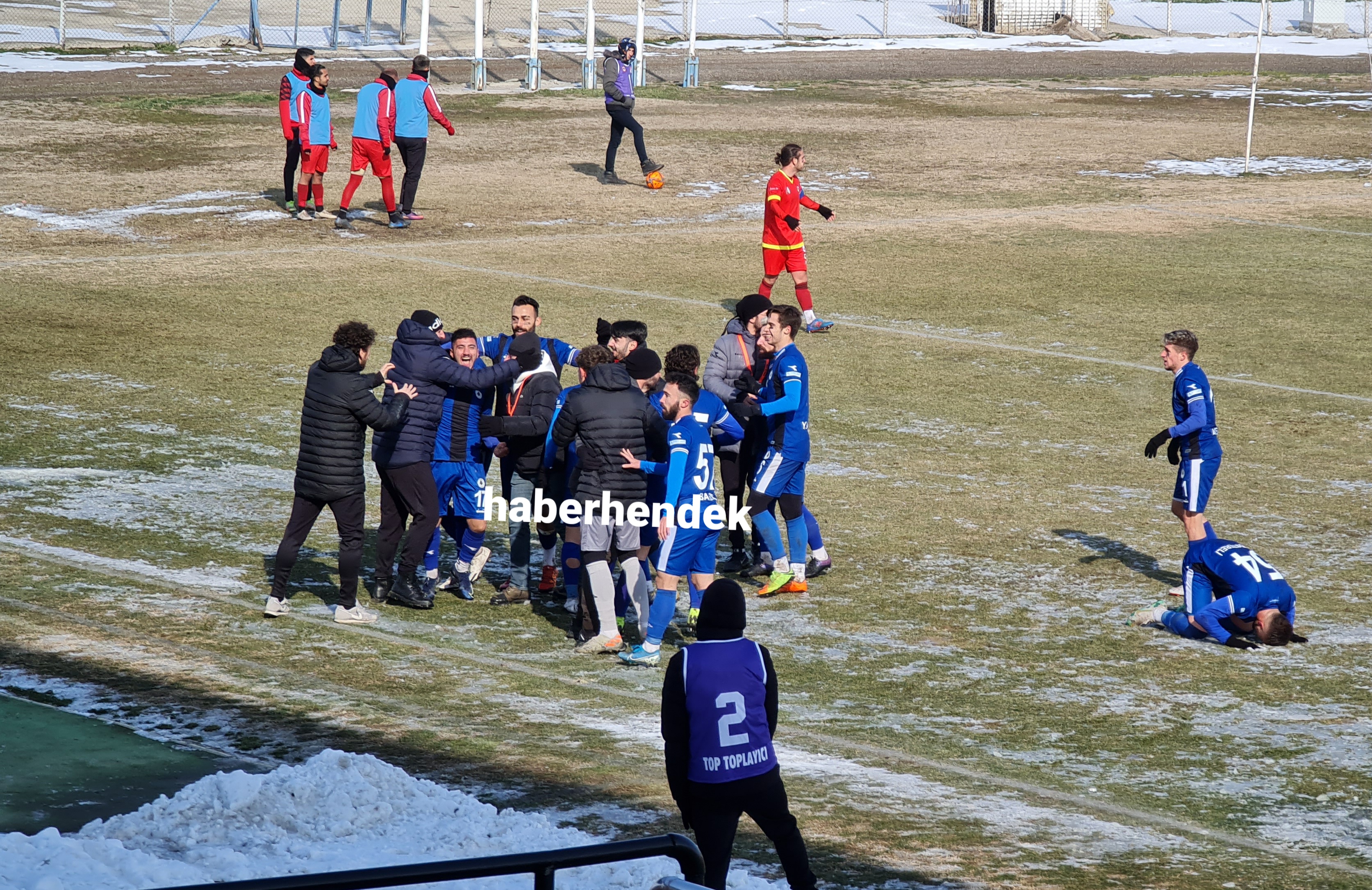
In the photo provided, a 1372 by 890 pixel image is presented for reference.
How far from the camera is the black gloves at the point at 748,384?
35.2 feet

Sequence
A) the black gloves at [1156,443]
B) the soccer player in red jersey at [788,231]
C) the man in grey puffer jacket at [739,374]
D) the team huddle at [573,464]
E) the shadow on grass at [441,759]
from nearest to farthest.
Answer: the shadow on grass at [441,759] → the team huddle at [573,464] → the black gloves at [1156,443] → the man in grey puffer jacket at [739,374] → the soccer player in red jersey at [788,231]

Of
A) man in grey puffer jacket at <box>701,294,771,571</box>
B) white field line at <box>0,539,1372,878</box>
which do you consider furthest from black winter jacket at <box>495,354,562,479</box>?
white field line at <box>0,539,1372,878</box>

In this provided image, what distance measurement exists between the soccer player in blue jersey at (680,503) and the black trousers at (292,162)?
A: 532 inches

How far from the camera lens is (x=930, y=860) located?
6387 mm

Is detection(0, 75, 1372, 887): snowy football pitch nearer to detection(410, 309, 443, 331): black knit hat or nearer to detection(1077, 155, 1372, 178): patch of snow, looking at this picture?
detection(1077, 155, 1372, 178): patch of snow

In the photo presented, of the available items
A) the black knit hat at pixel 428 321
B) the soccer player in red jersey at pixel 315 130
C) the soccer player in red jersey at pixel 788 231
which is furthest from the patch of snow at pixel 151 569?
the soccer player in red jersey at pixel 315 130

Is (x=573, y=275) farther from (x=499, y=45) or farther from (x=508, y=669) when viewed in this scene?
(x=499, y=45)

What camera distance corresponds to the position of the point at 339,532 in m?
9.44

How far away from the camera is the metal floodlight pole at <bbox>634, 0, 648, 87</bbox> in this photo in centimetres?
3269

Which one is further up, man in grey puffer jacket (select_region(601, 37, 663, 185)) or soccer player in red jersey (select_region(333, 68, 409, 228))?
man in grey puffer jacket (select_region(601, 37, 663, 185))

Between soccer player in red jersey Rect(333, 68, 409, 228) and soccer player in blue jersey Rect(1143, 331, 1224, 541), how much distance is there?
12.9 m

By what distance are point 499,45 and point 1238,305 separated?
27.8m

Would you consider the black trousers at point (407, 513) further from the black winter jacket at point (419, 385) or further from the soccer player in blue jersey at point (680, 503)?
the soccer player in blue jersey at point (680, 503)

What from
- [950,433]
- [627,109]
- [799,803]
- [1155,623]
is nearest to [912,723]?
[799,803]
